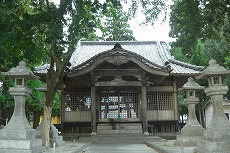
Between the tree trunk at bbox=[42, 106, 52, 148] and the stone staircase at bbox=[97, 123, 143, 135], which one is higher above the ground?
the tree trunk at bbox=[42, 106, 52, 148]

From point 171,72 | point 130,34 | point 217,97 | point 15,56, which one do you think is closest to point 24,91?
point 15,56

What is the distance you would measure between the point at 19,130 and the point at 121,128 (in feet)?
30.7

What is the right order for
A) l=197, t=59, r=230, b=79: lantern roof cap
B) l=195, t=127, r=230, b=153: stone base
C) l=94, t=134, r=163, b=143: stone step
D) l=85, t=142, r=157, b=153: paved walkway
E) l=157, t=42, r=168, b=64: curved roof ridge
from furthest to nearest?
l=157, t=42, r=168, b=64: curved roof ridge → l=94, t=134, r=163, b=143: stone step → l=85, t=142, r=157, b=153: paved walkway → l=197, t=59, r=230, b=79: lantern roof cap → l=195, t=127, r=230, b=153: stone base

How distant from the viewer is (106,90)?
60.1 feet

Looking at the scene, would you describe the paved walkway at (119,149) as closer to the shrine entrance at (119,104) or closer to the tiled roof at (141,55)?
the shrine entrance at (119,104)

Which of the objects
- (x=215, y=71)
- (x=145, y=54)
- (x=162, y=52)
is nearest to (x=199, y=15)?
(x=215, y=71)

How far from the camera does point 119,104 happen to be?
18156 millimetres

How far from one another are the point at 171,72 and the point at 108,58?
14.1ft

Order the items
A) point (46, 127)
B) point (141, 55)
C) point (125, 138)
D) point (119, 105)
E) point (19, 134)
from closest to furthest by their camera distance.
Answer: point (19, 134) < point (46, 127) < point (125, 138) < point (119, 105) < point (141, 55)

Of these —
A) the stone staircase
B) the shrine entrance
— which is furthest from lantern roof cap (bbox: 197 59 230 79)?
the shrine entrance

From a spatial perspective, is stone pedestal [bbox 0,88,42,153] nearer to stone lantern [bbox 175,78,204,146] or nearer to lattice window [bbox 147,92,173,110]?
stone lantern [bbox 175,78,204,146]

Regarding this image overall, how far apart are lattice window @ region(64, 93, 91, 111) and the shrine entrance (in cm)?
103

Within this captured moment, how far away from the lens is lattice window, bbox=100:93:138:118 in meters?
18.2

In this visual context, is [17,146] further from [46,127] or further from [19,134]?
[46,127]
